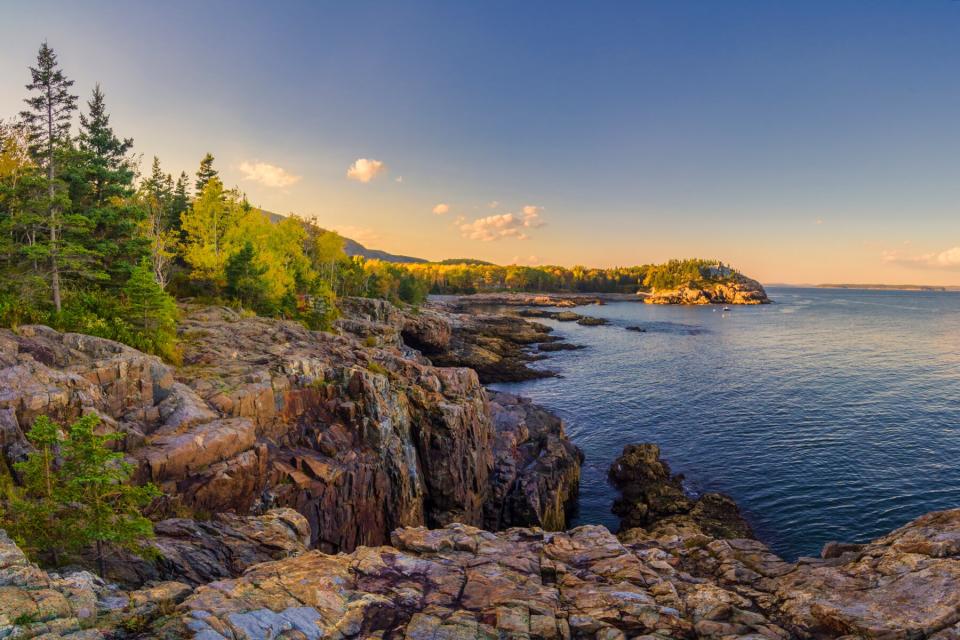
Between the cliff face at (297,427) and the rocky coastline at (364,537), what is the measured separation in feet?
0.34

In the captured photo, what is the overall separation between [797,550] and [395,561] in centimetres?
2444

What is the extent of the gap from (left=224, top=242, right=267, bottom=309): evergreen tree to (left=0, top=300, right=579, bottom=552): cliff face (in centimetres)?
684

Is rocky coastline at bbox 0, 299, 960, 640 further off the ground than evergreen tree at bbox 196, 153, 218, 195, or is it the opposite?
evergreen tree at bbox 196, 153, 218, 195

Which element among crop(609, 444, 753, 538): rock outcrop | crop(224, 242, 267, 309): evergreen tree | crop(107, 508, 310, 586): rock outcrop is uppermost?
crop(224, 242, 267, 309): evergreen tree

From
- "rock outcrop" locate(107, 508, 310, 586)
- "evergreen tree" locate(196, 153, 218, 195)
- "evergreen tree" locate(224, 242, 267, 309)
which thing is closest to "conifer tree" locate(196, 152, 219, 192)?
"evergreen tree" locate(196, 153, 218, 195)

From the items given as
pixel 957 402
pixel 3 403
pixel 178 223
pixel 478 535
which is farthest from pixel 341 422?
pixel 957 402

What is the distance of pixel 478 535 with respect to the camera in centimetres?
1677

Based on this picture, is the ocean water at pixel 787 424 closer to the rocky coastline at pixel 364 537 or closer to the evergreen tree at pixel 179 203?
the rocky coastline at pixel 364 537

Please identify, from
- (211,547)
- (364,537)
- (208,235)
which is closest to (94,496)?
(211,547)

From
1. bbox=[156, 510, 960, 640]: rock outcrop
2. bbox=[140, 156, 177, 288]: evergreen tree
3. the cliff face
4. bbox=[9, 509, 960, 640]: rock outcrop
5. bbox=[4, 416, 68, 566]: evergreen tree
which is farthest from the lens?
bbox=[140, 156, 177, 288]: evergreen tree

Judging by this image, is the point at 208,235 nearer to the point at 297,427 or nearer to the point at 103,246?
the point at 103,246

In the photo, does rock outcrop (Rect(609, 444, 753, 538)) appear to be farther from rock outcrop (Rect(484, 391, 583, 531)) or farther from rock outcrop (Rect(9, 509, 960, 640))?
rock outcrop (Rect(9, 509, 960, 640))

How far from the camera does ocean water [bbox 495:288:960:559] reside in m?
29.2

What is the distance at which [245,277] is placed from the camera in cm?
4141
